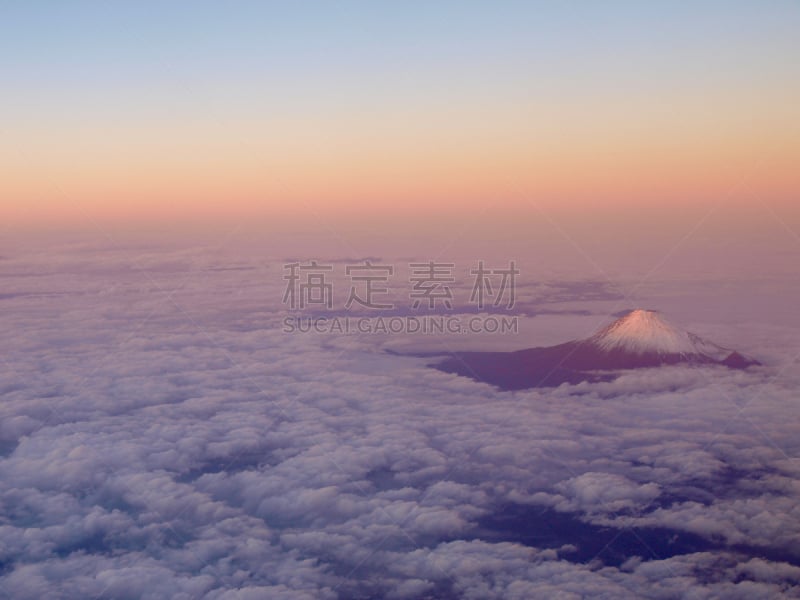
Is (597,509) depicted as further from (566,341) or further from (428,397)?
(566,341)

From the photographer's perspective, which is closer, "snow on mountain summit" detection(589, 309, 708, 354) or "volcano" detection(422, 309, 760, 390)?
"volcano" detection(422, 309, 760, 390)

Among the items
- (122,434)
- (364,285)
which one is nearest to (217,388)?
(122,434)

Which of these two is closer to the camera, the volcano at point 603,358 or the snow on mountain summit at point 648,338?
the volcano at point 603,358

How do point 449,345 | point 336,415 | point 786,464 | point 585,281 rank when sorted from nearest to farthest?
point 786,464 → point 336,415 → point 449,345 → point 585,281

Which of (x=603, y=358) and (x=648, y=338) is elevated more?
(x=648, y=338)

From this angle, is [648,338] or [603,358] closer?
[603,358]
